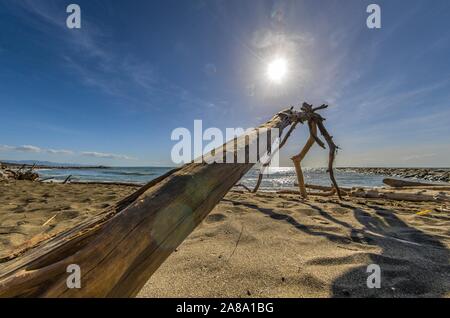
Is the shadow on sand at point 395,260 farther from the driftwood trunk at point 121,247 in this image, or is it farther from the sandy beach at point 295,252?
the driftwood trunk at point 121,247

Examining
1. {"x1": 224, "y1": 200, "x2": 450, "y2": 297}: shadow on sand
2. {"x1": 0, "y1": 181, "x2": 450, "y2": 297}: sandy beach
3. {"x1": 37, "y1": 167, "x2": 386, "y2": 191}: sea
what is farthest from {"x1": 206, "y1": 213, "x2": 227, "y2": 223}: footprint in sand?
{"x1": 37, "y1": 167, "x2": 386, "y2": 191}: sea

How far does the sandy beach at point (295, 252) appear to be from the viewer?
5.25 ft

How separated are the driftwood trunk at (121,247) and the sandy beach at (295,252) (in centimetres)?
74

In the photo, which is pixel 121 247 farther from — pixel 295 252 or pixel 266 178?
pixel 266 178

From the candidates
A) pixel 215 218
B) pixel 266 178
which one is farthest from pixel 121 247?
pixel 266 178

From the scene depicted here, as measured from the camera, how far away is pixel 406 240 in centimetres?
255

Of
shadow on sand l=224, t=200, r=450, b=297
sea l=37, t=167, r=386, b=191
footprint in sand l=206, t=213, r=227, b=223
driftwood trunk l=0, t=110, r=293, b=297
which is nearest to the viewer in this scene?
driftwood trunk l=0, t=110, r=293, b=297

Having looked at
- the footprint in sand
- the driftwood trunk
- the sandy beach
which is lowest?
the sandy beach

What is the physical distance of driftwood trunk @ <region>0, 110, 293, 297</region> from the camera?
83cm

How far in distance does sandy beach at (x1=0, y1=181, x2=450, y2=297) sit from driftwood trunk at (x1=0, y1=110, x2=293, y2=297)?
74 centimetres

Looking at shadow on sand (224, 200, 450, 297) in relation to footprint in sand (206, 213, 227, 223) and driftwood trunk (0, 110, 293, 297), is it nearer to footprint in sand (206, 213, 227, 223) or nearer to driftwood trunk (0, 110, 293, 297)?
footprint in sand (206, 213, 227, 223)

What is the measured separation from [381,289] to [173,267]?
156 centimetres

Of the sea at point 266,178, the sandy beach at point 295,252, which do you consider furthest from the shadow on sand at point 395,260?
the sea at point 266,178
